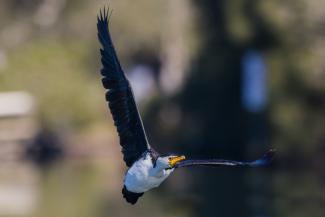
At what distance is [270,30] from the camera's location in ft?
95.2

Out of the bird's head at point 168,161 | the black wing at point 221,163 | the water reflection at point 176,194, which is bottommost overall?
the water reflection at point 176,194

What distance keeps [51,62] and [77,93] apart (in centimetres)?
168

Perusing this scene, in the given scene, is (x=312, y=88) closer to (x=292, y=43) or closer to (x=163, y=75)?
(x=292, y=43)

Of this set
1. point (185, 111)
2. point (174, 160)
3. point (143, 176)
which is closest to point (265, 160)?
point (174, 160)

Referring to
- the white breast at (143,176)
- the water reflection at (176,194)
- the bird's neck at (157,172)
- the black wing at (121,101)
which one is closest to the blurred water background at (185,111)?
the water reflection at (176,194)

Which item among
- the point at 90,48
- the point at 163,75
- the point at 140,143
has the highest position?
the point at 140,143

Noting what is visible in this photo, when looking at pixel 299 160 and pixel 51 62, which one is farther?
pixel 51 62

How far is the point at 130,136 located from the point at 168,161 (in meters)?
0.99

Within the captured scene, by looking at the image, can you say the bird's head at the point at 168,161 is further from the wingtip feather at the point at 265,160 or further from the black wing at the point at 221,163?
the wingtip feather at the point at 265,160

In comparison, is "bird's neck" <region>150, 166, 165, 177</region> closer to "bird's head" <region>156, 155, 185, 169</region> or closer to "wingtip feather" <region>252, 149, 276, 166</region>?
"bird's head" <region>156, 155, 185, 169</region>

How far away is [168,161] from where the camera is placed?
897 cm

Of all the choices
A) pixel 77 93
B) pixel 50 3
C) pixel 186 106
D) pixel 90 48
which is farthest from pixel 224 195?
pixel 50 3

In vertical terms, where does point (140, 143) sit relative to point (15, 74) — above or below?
above

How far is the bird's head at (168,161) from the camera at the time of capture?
29.4 ft
